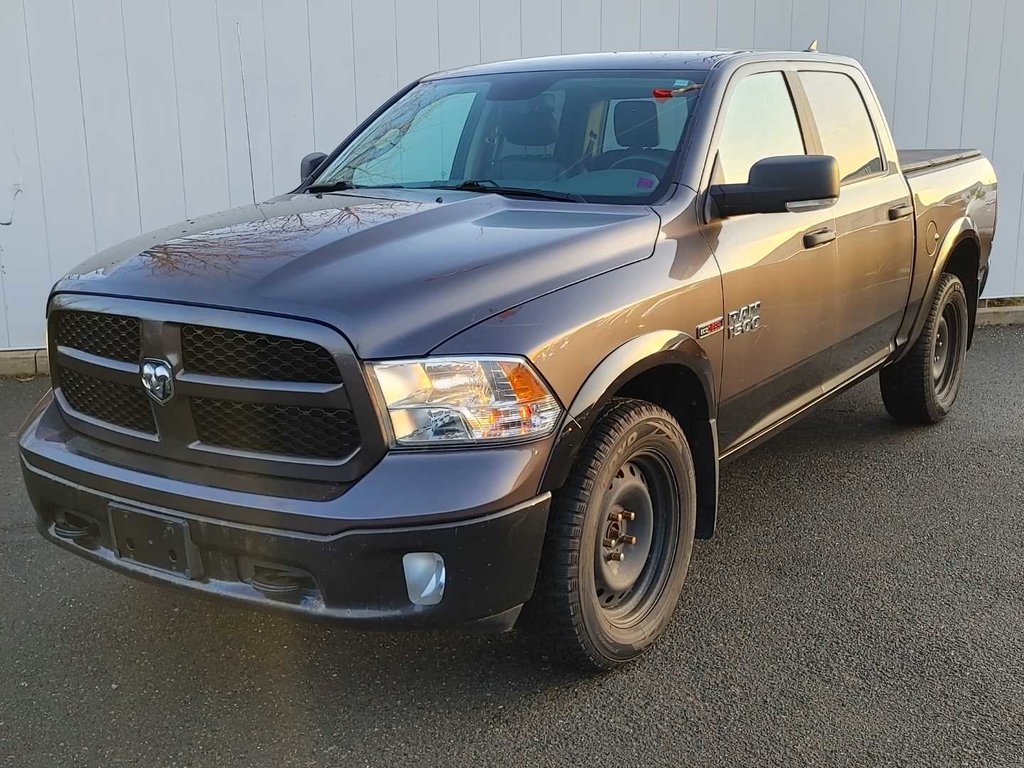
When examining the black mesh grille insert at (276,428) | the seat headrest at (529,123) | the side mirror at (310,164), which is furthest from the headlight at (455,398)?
the side mirror at (310,164)

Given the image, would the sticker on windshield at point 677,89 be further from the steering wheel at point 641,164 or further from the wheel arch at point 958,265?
the wheel arch at point 958,265

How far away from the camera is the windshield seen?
3.46 m

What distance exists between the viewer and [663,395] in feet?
10.7

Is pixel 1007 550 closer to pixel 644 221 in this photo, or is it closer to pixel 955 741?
pixel 955 741

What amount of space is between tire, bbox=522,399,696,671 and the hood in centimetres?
49

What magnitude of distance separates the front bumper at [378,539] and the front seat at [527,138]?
1411mm

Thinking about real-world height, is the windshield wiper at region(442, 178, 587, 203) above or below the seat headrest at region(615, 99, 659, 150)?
below

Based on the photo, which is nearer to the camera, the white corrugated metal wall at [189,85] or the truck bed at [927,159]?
the truck bed at [927,159]

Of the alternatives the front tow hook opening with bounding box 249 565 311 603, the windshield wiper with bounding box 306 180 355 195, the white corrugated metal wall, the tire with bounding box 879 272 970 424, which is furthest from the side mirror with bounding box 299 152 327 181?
the tire with bounding box 879 272 970 424

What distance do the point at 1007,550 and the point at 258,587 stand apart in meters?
2.87

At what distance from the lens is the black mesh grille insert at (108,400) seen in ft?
9.00

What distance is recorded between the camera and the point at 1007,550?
12.8ft

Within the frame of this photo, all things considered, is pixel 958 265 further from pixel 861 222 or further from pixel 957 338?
pixel 861 222

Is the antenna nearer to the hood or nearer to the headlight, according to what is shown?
the hood
